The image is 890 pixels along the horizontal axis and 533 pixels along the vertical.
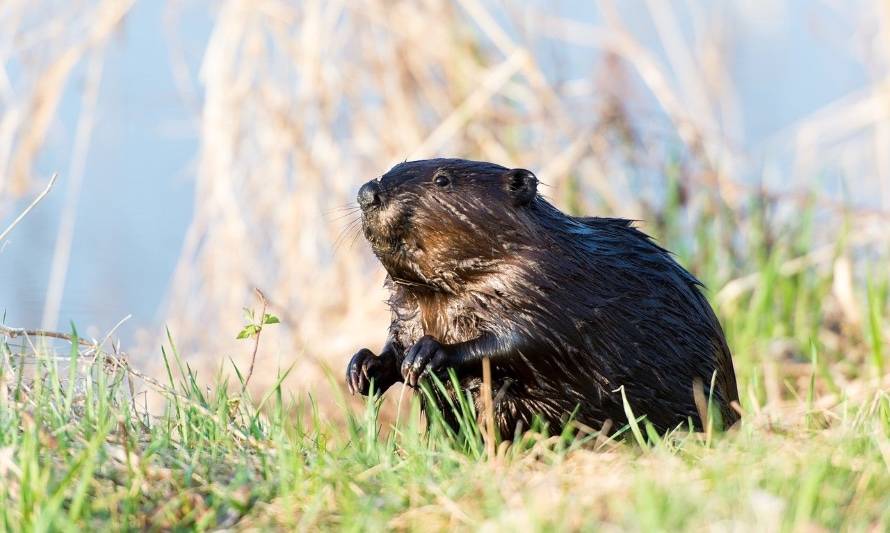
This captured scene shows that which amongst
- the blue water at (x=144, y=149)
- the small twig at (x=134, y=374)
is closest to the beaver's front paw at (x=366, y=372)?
the small twig at (x=134, y=374)

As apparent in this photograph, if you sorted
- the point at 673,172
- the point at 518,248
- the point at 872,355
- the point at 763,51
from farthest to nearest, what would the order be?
the point at 763,51, the point at 673,172, the point at 872,355, the point at 518,248

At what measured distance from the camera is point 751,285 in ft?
20.1

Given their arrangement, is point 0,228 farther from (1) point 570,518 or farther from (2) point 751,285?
A: (1) point 570,518

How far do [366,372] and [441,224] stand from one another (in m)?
0.42

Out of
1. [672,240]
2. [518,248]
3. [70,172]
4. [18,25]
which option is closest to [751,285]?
[672,240]

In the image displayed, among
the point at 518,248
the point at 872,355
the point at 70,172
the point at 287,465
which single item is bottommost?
the point at 872,355

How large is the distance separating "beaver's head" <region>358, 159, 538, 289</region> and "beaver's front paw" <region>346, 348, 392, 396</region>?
215 mm

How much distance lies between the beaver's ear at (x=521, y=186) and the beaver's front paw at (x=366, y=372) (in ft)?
1.75

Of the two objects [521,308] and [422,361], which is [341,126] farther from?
[422,361]

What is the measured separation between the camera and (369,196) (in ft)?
10.9

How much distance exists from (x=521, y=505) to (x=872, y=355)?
3.07 m

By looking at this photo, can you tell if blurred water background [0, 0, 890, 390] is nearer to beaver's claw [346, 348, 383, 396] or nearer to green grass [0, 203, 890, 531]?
beaver's claw [346, 348, 383, 396]

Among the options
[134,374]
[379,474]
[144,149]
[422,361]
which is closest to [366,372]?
[422,361]

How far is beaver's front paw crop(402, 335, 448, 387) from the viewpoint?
312 cm
